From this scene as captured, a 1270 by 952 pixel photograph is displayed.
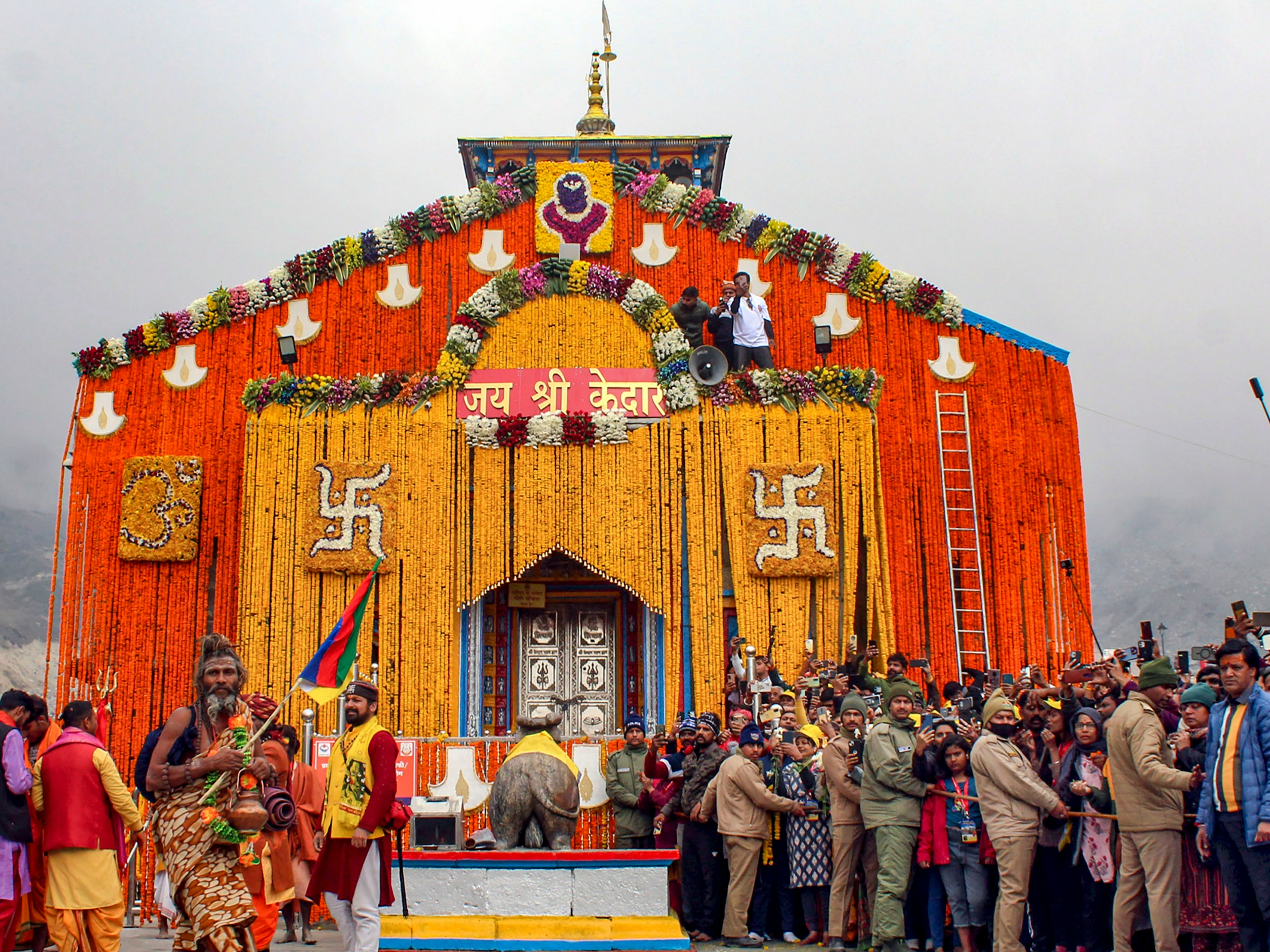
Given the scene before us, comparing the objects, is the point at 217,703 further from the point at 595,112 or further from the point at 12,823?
the point at 595,112

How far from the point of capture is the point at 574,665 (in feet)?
52.9

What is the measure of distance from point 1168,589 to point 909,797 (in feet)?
298

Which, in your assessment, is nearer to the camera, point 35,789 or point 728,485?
point 35,789

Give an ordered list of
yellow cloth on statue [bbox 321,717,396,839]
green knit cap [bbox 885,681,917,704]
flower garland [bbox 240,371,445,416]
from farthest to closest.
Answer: flower garland [bbox 240,371,445,416]
green knit cap [bbox 885,681,917,704]
yellow cloth on statue [bbox 321,717,396,839]

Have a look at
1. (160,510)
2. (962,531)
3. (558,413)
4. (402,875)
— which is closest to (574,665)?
(558,413)

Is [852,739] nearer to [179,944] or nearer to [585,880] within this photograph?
[585,880]

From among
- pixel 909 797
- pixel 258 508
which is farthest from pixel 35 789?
pixel 258 508

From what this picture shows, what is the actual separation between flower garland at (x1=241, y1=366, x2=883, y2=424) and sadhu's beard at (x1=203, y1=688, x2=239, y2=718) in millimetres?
8102

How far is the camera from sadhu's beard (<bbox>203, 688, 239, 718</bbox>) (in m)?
6.76

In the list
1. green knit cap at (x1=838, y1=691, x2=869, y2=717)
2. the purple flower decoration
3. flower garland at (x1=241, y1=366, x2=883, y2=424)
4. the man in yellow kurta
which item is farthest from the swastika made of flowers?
the man in yellow kurta

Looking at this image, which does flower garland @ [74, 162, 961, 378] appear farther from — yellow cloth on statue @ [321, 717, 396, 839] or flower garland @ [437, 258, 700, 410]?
yellow cloth on statue @ [321, 717, 396, 839]

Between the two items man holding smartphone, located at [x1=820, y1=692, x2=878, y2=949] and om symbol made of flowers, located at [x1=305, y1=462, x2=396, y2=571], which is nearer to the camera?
man holding smartphone, located at [x1=820, y1=692, x2=878, y2=949]

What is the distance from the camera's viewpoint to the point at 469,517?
47.9 feet

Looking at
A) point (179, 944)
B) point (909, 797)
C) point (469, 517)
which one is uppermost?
point (469, 517)
